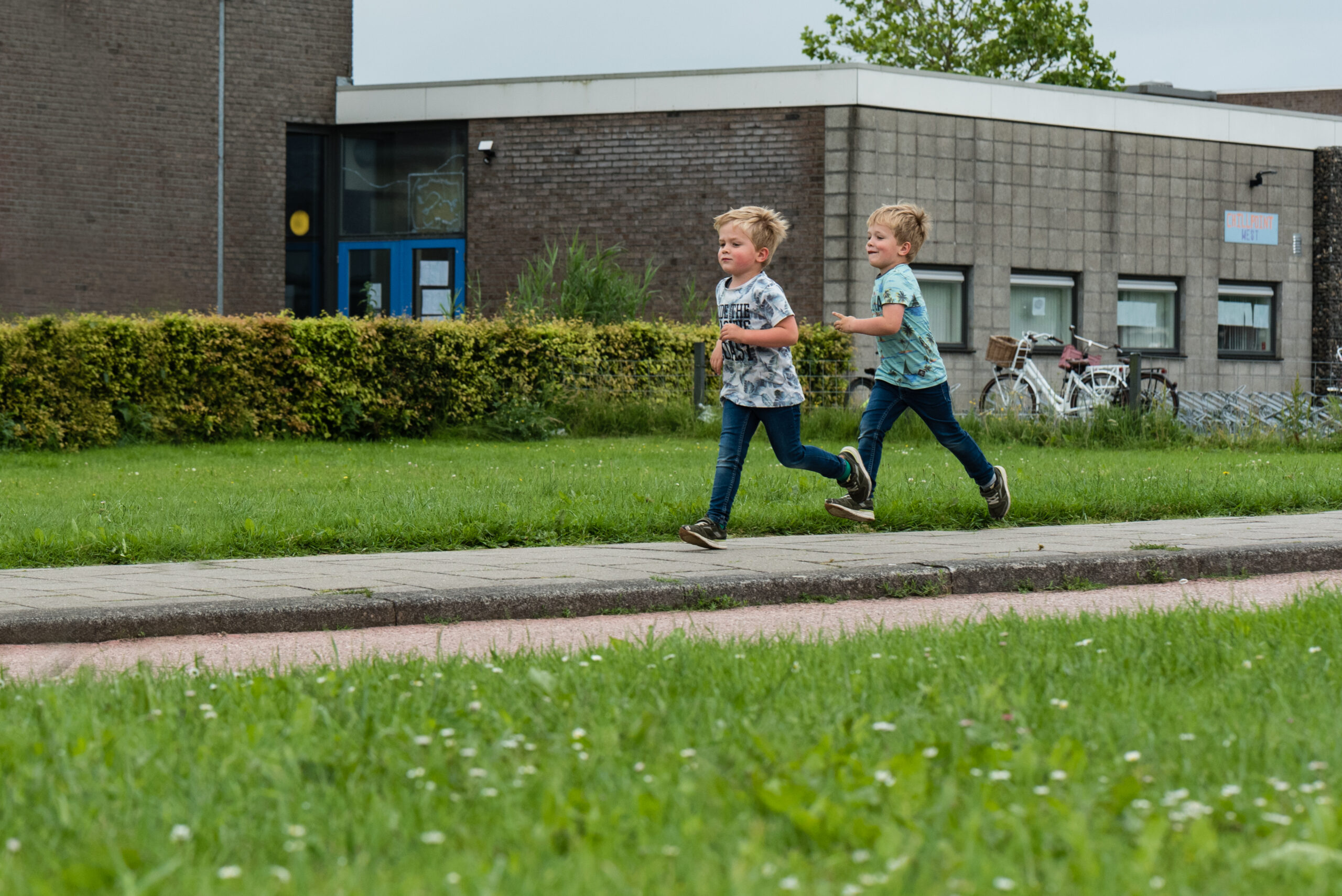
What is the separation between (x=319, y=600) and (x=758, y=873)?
3.70 m

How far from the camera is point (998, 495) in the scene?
27.5ft

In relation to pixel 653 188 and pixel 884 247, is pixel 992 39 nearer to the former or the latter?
pixel 653 188

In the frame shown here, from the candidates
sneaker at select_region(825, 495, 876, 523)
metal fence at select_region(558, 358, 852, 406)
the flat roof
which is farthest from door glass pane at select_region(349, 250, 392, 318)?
→ sneaker at select_region(825, 495, 876, 523)

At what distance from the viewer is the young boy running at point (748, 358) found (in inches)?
289

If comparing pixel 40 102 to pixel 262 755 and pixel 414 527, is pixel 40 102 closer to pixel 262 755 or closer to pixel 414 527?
pixel 414 527

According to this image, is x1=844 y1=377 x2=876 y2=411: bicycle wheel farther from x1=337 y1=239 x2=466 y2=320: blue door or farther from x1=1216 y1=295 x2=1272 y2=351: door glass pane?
x1=1216 y1=295 x2=1272 y2=351: door glass pane

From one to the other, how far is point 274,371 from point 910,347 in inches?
364

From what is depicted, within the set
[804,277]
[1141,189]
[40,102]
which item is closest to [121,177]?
[40,102]

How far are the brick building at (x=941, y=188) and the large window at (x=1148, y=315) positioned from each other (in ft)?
0.12

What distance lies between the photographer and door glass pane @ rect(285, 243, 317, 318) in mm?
25125

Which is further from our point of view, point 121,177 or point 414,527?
point 121,177

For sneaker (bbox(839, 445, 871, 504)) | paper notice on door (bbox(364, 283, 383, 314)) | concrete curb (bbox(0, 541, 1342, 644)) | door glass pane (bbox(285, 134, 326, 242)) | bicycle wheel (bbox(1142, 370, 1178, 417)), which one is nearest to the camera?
concrete curb (bbox(0, 541, 1342, 644))

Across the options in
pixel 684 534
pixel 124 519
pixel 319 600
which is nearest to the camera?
pixel 319 600

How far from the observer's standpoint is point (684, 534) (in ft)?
23.7
